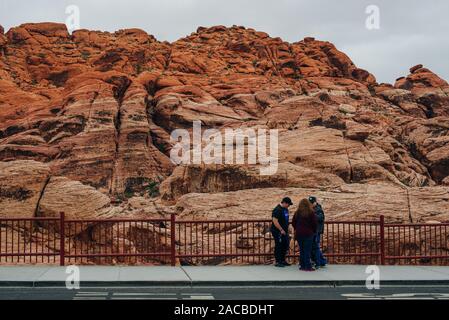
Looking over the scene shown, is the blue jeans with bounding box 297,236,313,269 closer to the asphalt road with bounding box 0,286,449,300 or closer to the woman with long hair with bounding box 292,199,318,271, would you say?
the woman with long hair with bounding box 292,199,318,271

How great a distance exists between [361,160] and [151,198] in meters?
10.2

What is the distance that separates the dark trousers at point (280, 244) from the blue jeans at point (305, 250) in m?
0.56

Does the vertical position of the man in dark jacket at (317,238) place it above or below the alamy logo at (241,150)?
below

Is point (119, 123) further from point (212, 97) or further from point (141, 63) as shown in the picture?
point (141, 63)

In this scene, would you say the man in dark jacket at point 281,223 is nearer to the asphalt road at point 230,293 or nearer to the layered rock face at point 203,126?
the asphalt road at point 230,293

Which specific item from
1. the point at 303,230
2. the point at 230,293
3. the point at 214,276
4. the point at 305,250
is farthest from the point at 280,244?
the point at 230,293

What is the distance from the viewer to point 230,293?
41.2 feet

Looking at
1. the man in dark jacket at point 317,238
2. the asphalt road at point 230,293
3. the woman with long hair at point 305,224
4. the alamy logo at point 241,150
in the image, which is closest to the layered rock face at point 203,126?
the alamy logo at point 241,150

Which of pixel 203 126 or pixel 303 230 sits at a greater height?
pixel 203 126

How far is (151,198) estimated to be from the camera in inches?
1172

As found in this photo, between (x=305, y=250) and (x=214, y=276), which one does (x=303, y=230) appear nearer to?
(x=305, y=250)

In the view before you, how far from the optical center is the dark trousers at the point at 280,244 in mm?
15781

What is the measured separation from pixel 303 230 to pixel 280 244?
4.02ft

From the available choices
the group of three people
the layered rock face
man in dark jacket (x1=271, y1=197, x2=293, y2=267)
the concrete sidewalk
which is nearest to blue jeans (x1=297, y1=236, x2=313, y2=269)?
the group of three people
